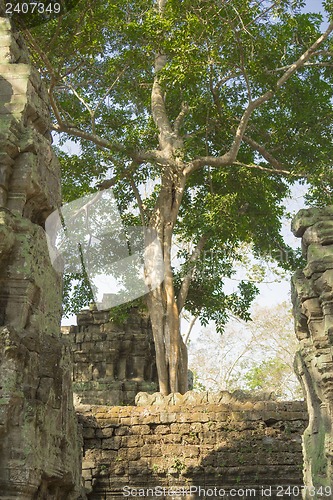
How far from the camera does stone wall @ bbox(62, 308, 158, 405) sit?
540 inches

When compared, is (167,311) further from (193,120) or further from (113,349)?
(193,120)

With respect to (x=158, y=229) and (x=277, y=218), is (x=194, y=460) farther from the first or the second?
(x=277, y=218)

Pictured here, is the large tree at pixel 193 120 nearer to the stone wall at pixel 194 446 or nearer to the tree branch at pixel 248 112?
the tree branch at pixel 248 112

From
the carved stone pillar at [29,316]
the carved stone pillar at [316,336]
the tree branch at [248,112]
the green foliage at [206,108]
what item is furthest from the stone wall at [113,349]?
the carved stone pillar at [29,316]

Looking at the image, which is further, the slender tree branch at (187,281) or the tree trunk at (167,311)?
the slender tree branch at (187,281)

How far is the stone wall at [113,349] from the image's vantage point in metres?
13.7

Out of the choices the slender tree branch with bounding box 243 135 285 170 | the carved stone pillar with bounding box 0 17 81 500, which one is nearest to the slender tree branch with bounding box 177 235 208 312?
the slender tree branch with bounding box 243 135 285 170

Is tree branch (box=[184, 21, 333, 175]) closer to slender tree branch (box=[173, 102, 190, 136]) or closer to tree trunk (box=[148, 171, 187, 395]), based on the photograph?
tree trunk (box=[148, 171, 187, 395])

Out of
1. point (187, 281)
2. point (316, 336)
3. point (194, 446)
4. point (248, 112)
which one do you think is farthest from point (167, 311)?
point (316, 336)

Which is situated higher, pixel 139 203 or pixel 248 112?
pixel 248 112

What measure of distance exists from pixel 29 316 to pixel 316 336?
7.18 ft

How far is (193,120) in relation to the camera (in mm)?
14562

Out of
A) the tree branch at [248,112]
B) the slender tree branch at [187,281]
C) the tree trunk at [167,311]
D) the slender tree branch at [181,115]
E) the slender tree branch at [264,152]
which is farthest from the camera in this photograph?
the slender tree branch at [181,115]

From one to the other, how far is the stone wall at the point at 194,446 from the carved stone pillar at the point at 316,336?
10.8 ft
